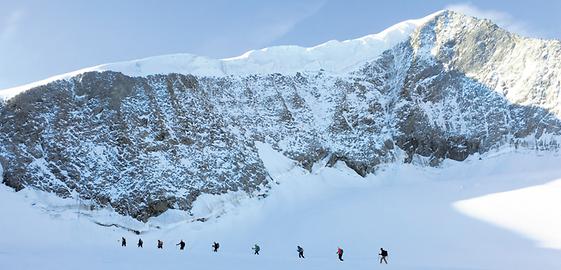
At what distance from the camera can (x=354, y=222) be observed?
50844 millimetres

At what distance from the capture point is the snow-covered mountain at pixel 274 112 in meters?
54.5

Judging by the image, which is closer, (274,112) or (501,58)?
(274,112)

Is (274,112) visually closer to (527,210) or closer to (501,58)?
(501,58)

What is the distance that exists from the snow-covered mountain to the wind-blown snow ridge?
24 cm

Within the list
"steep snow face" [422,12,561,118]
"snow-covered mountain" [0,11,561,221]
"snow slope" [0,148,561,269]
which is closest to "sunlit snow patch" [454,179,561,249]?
"snow slope" [0,148,561,269]

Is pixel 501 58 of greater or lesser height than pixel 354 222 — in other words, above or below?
above

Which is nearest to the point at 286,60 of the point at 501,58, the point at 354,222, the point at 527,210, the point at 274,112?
the point at 274,112

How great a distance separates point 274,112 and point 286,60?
14.3 meters

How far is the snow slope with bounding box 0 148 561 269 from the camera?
36.7m

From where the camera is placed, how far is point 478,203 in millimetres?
51031

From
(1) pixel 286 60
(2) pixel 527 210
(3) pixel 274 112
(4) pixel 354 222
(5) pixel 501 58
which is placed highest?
(1) pixel 286 60

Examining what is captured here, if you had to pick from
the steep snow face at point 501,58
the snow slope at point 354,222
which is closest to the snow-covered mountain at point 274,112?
the steep snow face at point 501,58

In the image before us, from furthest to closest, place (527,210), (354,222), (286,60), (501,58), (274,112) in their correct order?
(286,60)
(501,58)
(274,112)
(354,222)
(527,210)

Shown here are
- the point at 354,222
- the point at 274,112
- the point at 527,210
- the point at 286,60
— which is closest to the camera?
the point at 527,210
